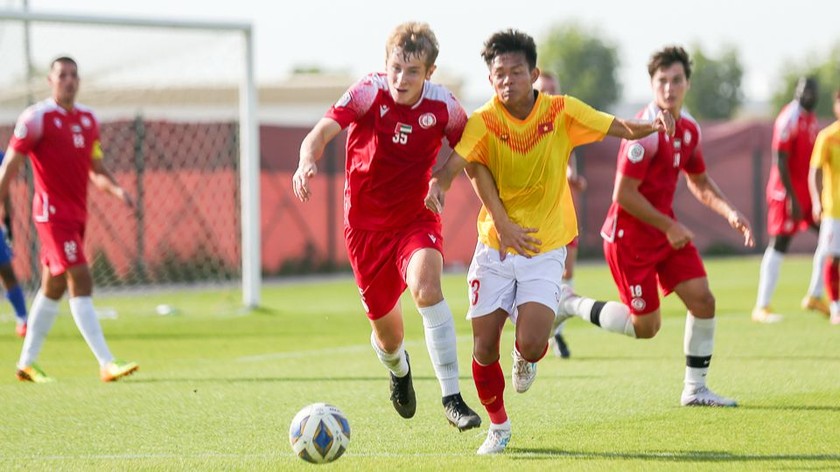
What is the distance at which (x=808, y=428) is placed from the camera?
7.05 meters

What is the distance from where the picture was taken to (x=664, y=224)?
7750 millimetres

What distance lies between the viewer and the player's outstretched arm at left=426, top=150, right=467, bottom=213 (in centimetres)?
627

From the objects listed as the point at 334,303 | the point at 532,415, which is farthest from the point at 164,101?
the point at 532,415

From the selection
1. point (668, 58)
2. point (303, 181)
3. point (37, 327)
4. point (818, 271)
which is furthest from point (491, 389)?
point (818, 271)

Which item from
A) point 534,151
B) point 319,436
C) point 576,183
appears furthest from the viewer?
point 576,183

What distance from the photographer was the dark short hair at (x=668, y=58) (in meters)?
8.13

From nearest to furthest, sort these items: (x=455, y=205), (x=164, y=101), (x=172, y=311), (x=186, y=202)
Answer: (x=172, y=311) < (x=186, y=202) < (x=164, y=101) < (x=455, y=205)

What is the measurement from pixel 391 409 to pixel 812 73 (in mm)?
84098

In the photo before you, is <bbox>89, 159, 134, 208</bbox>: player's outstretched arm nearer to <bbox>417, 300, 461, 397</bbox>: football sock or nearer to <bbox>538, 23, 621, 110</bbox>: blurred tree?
<bbox>417, 300, 461, 397</bbox>: football sock

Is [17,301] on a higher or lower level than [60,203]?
lower

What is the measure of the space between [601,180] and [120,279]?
11.8 m

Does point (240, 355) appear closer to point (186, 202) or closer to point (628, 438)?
point (628, 438)

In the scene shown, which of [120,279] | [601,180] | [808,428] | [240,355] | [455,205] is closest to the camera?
[808,428]

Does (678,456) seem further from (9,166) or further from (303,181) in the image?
(9,166)
